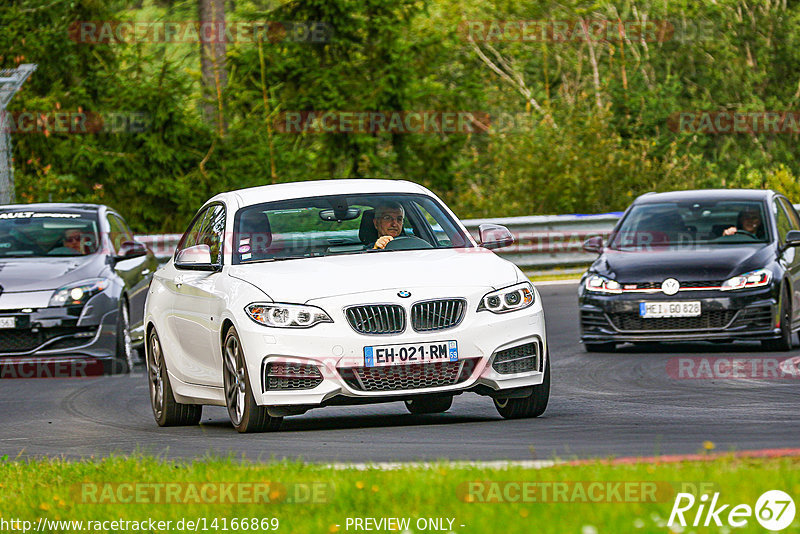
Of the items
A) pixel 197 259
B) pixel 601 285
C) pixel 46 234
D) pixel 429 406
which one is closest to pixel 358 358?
pixel 197 259

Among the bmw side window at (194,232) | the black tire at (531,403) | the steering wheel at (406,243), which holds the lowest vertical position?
the black tire at (531,403)

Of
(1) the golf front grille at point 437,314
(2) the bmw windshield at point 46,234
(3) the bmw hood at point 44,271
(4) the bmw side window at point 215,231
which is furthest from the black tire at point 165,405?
(2) the bmw windshield at point 46,234

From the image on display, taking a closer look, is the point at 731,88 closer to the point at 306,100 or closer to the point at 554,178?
the point at 306,100

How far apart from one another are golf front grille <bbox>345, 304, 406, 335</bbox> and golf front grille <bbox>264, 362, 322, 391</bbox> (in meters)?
0.37

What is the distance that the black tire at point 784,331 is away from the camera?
14703 millimetres

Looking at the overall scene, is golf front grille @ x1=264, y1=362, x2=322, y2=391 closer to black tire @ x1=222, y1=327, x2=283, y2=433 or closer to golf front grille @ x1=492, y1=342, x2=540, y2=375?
black tire @ x1=222, y1=327, x2=283, y2=433

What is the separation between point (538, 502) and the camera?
6.23 metres

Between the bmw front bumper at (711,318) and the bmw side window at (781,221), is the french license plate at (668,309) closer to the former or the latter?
the bmw front bumper at (711,318)

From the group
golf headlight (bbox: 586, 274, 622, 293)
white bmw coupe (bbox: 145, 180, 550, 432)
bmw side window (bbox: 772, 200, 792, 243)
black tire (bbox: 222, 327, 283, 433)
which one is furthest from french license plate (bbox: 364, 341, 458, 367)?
bmw side window (bbox: 772, 200, 792, 243)

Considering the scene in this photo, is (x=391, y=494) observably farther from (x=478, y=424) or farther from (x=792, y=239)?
(x=792, y=239)

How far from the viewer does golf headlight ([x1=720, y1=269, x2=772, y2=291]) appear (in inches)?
577

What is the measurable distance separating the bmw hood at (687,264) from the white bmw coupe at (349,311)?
415 centimetres

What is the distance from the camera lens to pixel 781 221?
15984 millimetres

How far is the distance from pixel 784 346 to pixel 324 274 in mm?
6304
